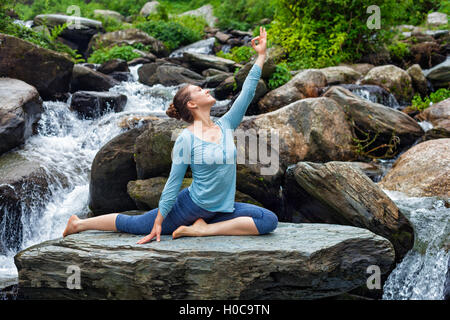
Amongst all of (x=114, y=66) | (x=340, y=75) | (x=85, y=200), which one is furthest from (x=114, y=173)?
(x=114, y=66)

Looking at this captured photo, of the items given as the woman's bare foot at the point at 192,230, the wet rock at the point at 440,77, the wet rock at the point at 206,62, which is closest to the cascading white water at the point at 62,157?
the woman's bare foot at the point at 192,230

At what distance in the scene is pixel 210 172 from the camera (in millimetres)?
3732

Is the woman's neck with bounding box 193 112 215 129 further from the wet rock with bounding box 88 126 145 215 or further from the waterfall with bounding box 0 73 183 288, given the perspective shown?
the waterfall with bounding box 0 73 183 288

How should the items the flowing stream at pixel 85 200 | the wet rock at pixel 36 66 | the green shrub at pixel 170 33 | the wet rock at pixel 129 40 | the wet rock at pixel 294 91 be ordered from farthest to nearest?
the green shrub at pixel 170 33, the wet rock at pixel 129 40, the wet rock at pixel 294 91, the wet rock at pixel 36 66, the flowing stream at pixel 85 200

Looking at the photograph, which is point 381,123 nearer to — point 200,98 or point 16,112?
point 200,98

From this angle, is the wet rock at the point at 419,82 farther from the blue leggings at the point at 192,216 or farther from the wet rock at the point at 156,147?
the blue leggings at the point at 192,216

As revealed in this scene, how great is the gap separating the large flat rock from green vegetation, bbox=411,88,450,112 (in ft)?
22.6

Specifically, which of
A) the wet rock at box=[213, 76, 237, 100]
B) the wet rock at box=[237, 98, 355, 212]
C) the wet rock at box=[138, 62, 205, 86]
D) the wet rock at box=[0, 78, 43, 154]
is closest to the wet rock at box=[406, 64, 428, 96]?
the wet rock at box=[237, 98, 355, 212]

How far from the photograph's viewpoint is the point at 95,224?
13.7 ft

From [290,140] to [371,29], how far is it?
24.2 feet

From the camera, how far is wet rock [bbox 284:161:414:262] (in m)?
4.76

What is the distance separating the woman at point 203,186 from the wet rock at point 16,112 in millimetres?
4399

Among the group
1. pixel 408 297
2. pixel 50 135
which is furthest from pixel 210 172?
pixel 50 135

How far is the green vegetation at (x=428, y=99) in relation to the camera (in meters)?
9.56
